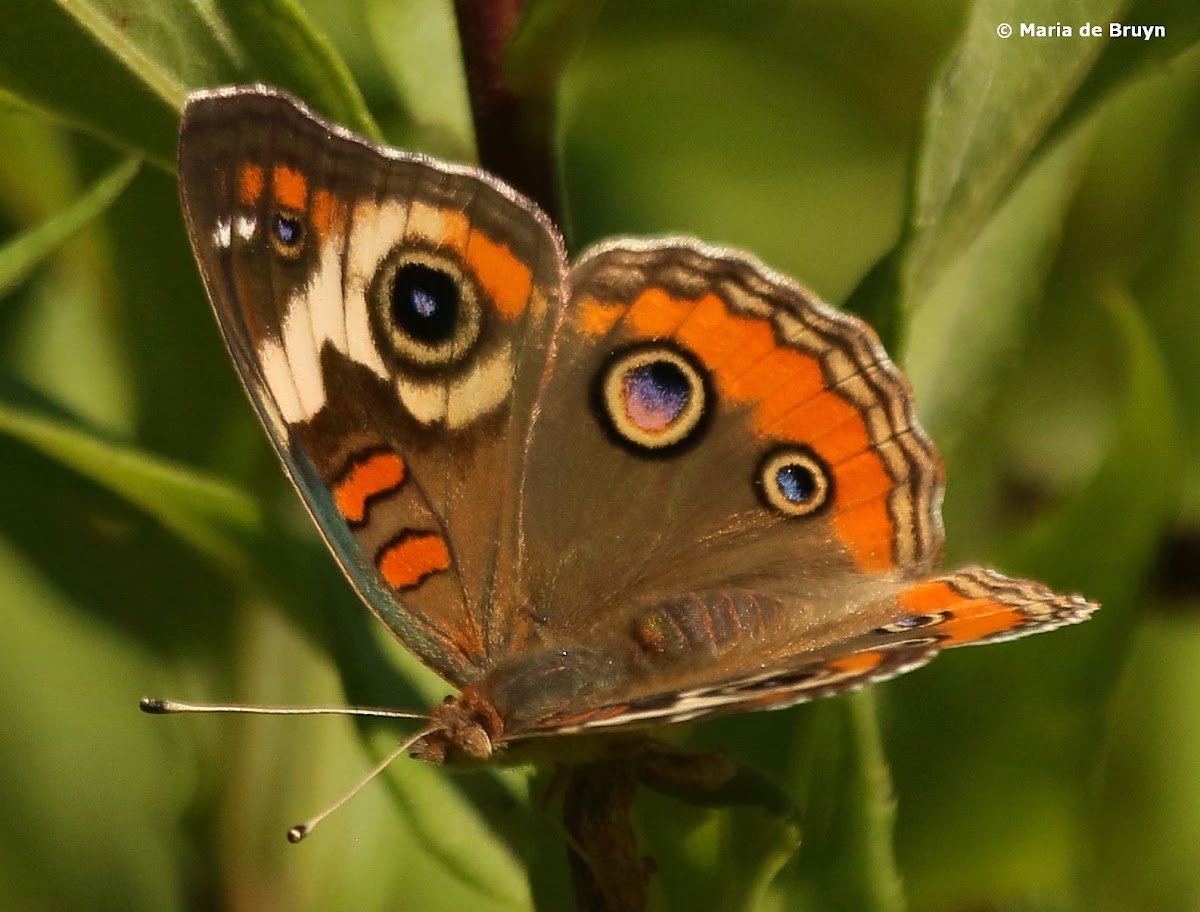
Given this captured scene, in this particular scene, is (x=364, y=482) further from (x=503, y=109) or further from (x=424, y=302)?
(x=503, y=109)

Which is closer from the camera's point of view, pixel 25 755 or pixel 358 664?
pixel 358 664

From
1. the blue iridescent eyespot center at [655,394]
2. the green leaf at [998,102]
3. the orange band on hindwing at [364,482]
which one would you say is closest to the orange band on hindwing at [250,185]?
the orange band on hindwing at [364,482]

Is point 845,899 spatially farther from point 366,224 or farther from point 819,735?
point 366,224

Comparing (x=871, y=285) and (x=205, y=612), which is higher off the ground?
(x=871, y=285)

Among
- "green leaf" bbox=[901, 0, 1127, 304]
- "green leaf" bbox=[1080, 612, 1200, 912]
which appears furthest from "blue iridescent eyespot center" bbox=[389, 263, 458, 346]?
"green leaf" bbox=[1080, 612, 1200, 912]

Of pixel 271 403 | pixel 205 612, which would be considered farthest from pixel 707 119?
pixel 271 403

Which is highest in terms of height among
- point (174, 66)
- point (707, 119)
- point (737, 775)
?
point (707, 119)

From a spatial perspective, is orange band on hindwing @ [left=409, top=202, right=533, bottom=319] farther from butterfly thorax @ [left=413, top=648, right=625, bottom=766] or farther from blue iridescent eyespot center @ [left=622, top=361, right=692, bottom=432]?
butterfly thorax @ [left=413, top=648, right=625, bottom=766]
